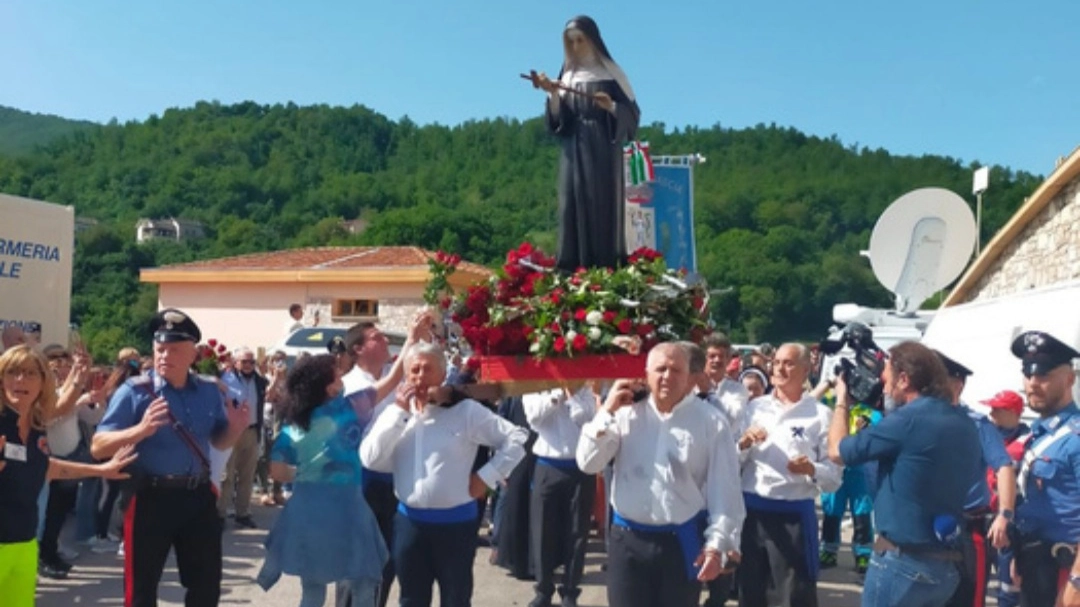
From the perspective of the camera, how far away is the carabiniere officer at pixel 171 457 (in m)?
5.02

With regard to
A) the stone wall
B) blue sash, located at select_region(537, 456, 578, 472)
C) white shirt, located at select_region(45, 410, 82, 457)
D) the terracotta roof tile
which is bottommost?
blue sash, located at select_region(537, 456, 578, 472)

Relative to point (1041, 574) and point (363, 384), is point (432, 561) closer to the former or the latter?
point (363, 384)

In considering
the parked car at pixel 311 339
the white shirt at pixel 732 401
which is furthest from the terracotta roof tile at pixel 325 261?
the white shirt at pixel 732 401

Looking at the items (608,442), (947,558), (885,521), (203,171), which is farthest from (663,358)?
(203,171)

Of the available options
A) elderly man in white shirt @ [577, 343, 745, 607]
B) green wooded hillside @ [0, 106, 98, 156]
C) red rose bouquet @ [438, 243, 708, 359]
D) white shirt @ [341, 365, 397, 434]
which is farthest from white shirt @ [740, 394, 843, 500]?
green wooded hillside @ [0, 106, 98, 156]

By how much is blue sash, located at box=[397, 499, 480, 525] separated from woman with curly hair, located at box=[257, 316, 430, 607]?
0.31 meters

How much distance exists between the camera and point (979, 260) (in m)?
20.0

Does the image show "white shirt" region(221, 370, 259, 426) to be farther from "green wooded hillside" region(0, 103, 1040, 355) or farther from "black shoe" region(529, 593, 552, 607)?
"green wooded hillside" region(0, 103, 1040, 355)

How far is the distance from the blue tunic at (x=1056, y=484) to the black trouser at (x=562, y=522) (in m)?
3.01

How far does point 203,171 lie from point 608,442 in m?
79.9

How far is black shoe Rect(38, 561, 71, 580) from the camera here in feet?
26.0

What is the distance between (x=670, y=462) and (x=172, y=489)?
2.56 meters

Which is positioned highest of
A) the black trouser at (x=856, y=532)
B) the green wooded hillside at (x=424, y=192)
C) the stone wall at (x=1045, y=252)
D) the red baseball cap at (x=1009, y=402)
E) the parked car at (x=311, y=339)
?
the green wooded hillside at (x=424, y=192)

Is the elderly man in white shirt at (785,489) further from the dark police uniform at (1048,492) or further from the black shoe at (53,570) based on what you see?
the black shoe at (53,570)
